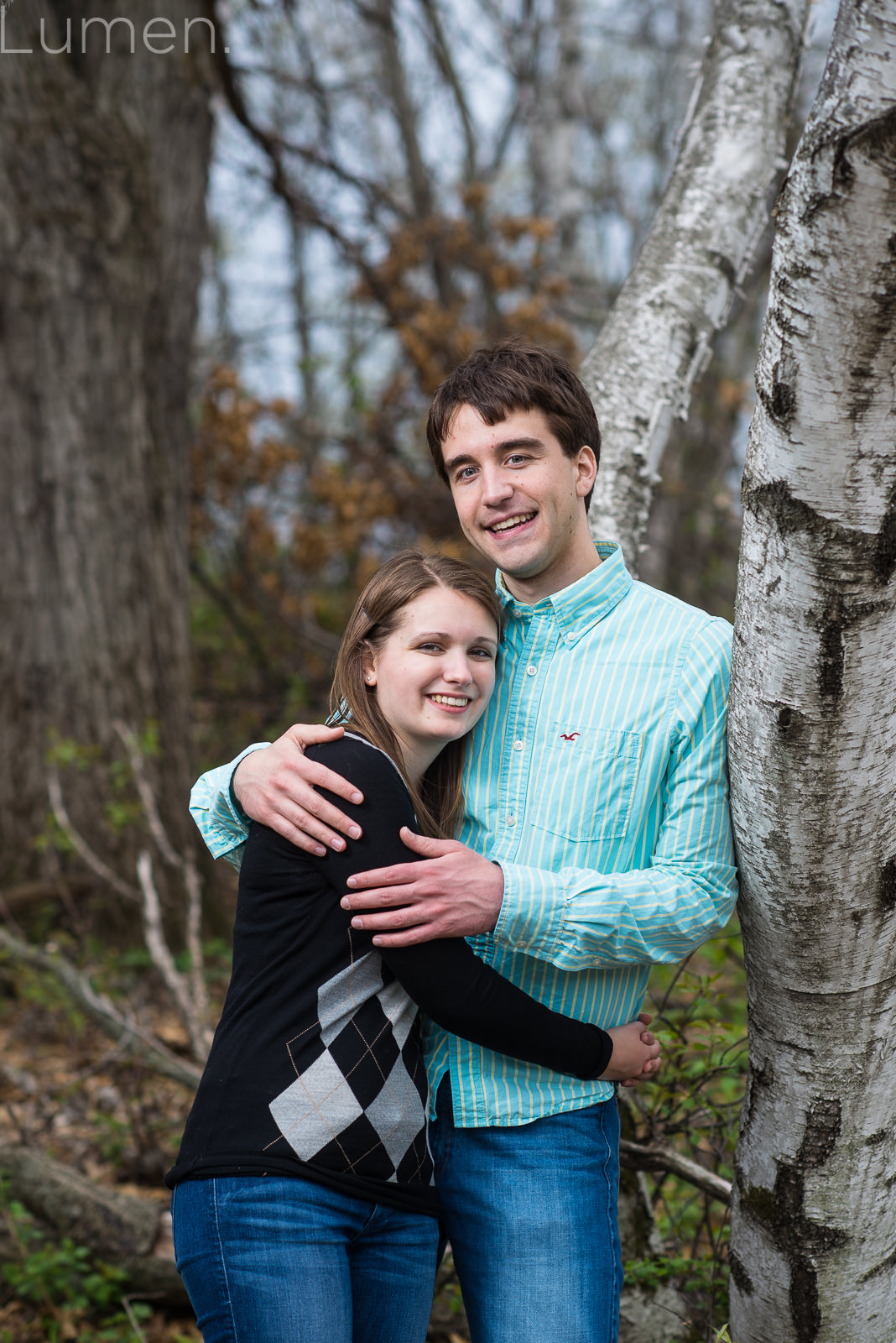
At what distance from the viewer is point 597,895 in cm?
170

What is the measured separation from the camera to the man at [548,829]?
1.71 meters

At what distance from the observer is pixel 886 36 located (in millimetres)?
1121

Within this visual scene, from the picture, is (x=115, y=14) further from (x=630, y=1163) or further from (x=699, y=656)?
(x=630, y=1163)

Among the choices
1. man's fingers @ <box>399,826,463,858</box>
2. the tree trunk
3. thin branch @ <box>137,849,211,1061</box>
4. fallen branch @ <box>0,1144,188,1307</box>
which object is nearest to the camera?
man's fingers @ <box>399,826,463,858</box>

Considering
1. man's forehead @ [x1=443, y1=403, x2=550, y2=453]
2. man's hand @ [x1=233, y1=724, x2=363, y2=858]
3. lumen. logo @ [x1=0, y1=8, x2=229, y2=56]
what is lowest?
man's hand @ [x1=233, y1=724, x2=363, y2=858]

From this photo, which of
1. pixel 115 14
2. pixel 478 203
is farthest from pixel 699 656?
pixel 478 203

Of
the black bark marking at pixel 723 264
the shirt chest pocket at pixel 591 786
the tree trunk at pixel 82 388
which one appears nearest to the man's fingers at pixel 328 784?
the shirt chest pocket at pixel 591 786

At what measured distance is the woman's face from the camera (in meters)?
1.91

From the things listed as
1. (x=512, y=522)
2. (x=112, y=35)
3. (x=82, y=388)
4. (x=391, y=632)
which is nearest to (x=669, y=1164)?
(x=391, y=632)

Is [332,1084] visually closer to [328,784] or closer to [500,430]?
[328,784]

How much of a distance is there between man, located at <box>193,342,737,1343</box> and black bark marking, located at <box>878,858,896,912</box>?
0.24 meters

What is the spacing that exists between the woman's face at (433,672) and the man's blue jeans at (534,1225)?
2.20ft

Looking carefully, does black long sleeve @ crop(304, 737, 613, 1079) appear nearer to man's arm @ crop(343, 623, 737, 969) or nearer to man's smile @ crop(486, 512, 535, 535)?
man's arm @ crop(343, 623, 737, 969)

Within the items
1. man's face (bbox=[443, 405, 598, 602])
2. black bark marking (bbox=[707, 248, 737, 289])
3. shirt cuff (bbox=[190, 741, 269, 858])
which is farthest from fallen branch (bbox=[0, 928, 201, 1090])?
black bark marking (bbox=[707, 248, 737, 289])
